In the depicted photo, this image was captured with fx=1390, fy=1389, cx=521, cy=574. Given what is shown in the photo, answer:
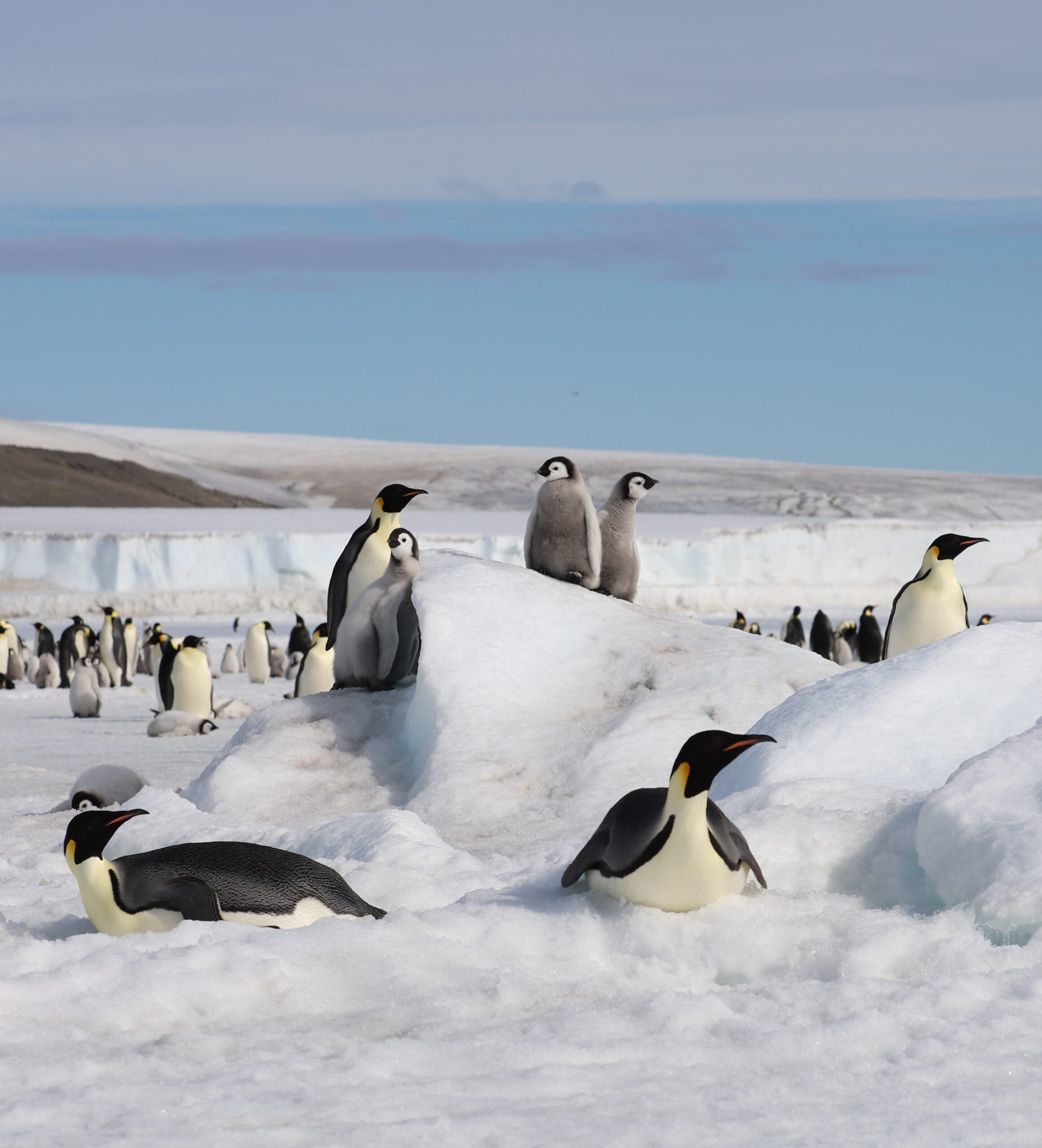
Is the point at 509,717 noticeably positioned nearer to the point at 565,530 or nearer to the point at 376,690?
the point at 376,690

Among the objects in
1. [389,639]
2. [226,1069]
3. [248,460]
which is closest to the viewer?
[226,1069]

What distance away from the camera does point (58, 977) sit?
245 cm

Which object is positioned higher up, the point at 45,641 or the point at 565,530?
the point at 565,530

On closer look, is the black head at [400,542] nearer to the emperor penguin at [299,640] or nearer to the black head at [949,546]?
the black head at [949,546]

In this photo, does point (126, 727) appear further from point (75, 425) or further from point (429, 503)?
point (75, 425)

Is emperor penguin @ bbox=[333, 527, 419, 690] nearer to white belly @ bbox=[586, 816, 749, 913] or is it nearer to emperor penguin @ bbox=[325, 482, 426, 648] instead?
emperor penguin @ bbox=[325, 482, 426, 648]

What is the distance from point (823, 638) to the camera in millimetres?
19406

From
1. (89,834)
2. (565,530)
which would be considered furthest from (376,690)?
(89,834)

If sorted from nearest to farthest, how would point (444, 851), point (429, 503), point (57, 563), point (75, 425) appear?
point (444, 851), point (57, 563), point (429, 503), point (75, 425)

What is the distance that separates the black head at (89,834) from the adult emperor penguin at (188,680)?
778 centimetres

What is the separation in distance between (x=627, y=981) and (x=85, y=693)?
389 inches

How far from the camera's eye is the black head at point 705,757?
267cm

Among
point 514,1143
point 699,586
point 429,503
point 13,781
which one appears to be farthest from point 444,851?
point 429,503

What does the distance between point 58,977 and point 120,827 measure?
8.03ft
